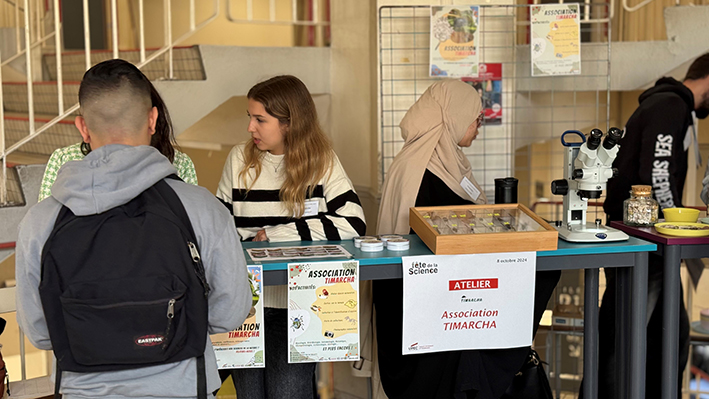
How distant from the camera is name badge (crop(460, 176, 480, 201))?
2849mm

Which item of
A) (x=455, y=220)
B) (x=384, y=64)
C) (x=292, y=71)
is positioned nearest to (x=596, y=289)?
(x=455, y=220)

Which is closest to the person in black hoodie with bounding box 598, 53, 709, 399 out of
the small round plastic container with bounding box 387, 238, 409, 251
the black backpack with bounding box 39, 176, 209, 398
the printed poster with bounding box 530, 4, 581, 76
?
the printed poster with bounding box 530, 4, 581, 76

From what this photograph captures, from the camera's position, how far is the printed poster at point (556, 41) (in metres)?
3.40

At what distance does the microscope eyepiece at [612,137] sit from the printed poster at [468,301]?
0.42 meters

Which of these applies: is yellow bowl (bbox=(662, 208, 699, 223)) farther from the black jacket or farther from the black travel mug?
the black jacket

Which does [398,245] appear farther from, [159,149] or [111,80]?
[111,80]

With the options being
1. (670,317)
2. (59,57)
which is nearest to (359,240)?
(670,317)

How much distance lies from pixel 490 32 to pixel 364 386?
194 cm

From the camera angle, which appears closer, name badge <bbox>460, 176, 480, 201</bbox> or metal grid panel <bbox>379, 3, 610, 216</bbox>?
name badge <bbox>460, 176, 480, 201</bbox>

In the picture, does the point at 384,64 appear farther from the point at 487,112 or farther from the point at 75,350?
the point at 75,350

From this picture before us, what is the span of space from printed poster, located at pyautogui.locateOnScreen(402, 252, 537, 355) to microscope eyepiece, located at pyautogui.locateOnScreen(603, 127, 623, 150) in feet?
1.38

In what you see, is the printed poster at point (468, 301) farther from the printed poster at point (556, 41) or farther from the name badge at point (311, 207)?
the printed poster at point (556, 41)

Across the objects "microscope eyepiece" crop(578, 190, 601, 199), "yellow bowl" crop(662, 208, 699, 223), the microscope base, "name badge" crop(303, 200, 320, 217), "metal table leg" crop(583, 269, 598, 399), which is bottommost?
"metal table leg" crop(583, 269, 598, 399)

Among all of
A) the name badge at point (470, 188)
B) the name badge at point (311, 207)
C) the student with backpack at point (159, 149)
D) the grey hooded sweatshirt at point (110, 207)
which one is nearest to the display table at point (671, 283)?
the name badge at point (470, 188)
